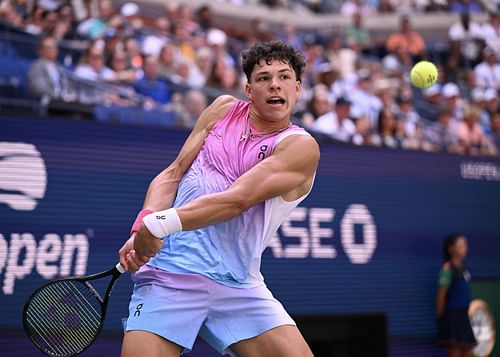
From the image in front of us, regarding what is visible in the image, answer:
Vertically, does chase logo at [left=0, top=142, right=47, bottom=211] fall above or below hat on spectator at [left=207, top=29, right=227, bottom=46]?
below

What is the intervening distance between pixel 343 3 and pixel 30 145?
541 inches

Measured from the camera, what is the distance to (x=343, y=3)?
19.0 metres

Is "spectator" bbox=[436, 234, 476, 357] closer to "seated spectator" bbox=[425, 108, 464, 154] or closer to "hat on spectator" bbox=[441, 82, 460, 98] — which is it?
"seated spectator" bbox=[425, 108, 464, 154]

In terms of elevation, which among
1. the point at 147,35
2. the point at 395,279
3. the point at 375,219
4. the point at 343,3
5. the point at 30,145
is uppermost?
the point at 343,3

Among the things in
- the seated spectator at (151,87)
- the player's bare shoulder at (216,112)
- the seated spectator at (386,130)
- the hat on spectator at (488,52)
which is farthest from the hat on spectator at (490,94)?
the player's bare shoulder at (216,112)

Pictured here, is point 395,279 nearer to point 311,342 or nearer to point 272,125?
point 311,342

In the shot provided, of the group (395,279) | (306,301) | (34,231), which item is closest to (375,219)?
(395,279)

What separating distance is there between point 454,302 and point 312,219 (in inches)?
71.3

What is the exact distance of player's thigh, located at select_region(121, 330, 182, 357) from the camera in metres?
3.97

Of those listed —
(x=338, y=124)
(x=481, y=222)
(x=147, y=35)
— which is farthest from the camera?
(x=147, y=35)

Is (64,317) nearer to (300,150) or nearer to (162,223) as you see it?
(162,223)

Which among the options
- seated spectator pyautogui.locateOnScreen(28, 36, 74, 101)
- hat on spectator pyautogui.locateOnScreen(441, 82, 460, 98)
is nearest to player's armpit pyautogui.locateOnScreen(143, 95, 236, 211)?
seated spectator pyautogui.locateOnScreen(28, 36, 74, 101)

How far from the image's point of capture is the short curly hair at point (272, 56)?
434 centimetres

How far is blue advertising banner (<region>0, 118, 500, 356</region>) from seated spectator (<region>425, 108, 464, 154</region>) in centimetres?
66
